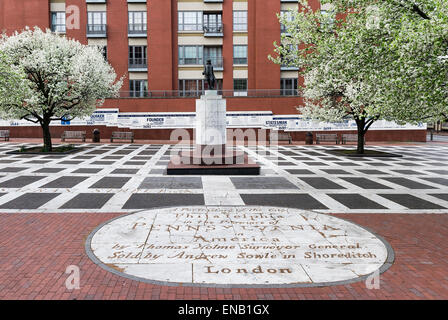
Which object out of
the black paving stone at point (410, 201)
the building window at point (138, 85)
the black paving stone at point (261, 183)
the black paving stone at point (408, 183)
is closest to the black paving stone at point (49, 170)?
the black paving stone at point (261, 183)

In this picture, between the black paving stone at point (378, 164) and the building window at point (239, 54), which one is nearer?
the black paving stone at point (378, 164)

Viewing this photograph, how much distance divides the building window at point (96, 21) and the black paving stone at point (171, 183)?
28.3m

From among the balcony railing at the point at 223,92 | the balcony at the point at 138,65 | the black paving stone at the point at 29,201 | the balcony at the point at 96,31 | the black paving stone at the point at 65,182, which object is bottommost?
the black paving stone at the point at 29,201

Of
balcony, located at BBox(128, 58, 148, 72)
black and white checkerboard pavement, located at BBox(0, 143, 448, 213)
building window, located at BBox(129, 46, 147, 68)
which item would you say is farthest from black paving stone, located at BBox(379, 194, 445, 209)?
building window, located at BBox(129, 46, 147, 68)

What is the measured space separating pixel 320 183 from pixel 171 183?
574 cm

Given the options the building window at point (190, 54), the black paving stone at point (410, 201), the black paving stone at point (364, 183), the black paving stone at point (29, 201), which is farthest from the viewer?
the building window at point (190, 54)

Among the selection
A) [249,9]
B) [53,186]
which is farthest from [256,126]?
[53,186]

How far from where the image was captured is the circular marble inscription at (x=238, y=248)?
5.76m

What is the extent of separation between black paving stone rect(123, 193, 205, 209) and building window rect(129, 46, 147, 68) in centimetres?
2836

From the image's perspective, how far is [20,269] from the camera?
5.94 m

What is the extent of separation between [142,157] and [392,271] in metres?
17.4

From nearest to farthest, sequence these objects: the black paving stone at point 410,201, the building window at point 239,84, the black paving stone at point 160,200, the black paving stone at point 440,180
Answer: the black paving stone at point 160,200
the black paving stone at point 410,201
the black paving stone at point 440,180
the building window at point 239,84

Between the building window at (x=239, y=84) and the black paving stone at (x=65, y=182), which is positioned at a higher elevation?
the building window at (x=239, y=84)

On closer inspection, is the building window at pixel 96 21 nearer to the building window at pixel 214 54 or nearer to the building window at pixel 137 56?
the building window at pixel 137 56
